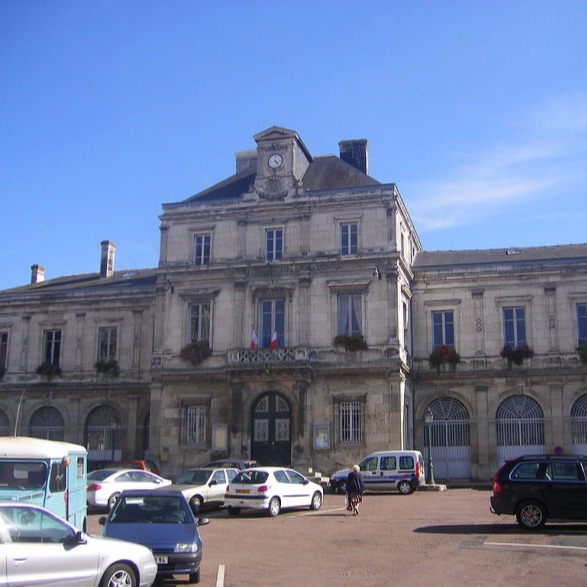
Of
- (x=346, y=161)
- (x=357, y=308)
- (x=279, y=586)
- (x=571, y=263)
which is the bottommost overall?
(x=279, y=586)

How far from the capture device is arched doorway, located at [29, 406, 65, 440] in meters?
42.6

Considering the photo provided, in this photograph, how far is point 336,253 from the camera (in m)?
35.7

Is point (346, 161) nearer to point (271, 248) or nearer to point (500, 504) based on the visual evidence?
point (271, 248)

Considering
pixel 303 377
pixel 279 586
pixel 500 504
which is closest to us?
pixel 279 586

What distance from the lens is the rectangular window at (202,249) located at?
37688 millimetres

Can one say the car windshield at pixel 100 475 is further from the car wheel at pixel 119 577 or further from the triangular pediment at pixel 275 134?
the triangular pediment at pixel 275 134

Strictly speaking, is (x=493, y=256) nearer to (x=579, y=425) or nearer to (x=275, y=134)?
(x=579, y=425)

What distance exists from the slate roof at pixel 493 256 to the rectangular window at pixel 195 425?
1221 cm

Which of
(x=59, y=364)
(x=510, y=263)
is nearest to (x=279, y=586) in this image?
(x=510, y=263)

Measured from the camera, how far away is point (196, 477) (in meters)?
24.8

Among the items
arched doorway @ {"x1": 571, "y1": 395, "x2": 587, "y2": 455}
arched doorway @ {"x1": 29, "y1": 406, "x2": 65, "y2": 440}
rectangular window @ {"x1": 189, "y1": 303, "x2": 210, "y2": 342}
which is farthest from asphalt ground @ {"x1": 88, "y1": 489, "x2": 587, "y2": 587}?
arched doorway @ {"x1": 29, "y1": 406, "x2": 65, "y2": 440}

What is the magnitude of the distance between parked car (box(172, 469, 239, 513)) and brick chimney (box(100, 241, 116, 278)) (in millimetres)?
24277

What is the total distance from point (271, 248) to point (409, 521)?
61.2 feet

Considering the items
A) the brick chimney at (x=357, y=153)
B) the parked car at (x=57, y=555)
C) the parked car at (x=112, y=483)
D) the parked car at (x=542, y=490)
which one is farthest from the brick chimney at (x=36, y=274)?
the parked car at (x=57, y=555)
